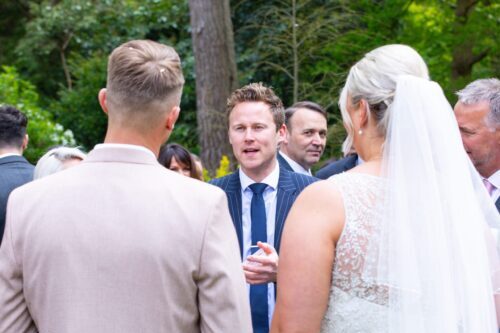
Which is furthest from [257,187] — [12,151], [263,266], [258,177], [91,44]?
[91,44]

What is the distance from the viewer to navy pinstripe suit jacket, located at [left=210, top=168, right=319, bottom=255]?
4.39 metres

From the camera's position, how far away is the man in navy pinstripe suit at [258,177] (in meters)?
4.38

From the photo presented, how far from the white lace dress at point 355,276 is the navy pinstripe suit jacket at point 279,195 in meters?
1.55

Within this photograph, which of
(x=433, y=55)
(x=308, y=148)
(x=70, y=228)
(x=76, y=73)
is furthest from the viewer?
(x=76, y=73)

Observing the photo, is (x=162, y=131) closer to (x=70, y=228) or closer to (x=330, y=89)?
(x=70, y=228)

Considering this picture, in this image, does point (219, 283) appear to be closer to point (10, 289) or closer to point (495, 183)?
point (10, 289)

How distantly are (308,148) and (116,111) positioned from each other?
4600 millimetres

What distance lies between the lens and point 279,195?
178 inches

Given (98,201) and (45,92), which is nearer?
(98,201)

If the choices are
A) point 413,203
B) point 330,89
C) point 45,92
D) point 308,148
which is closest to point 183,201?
point 413,203

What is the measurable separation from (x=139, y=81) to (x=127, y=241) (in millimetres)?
543

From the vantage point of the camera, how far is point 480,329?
2844 millimetres

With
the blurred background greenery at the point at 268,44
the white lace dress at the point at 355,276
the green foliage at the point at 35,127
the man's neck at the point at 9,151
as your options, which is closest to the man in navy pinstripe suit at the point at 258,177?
the white lace dress at the point at 355,276

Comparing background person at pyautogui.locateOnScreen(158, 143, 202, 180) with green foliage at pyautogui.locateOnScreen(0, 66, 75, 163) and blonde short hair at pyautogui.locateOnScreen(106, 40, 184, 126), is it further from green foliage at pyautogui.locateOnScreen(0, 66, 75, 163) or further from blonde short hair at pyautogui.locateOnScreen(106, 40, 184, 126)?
green foliage at pyautogui.locateOnScreen(0, 66, 75, 163)
